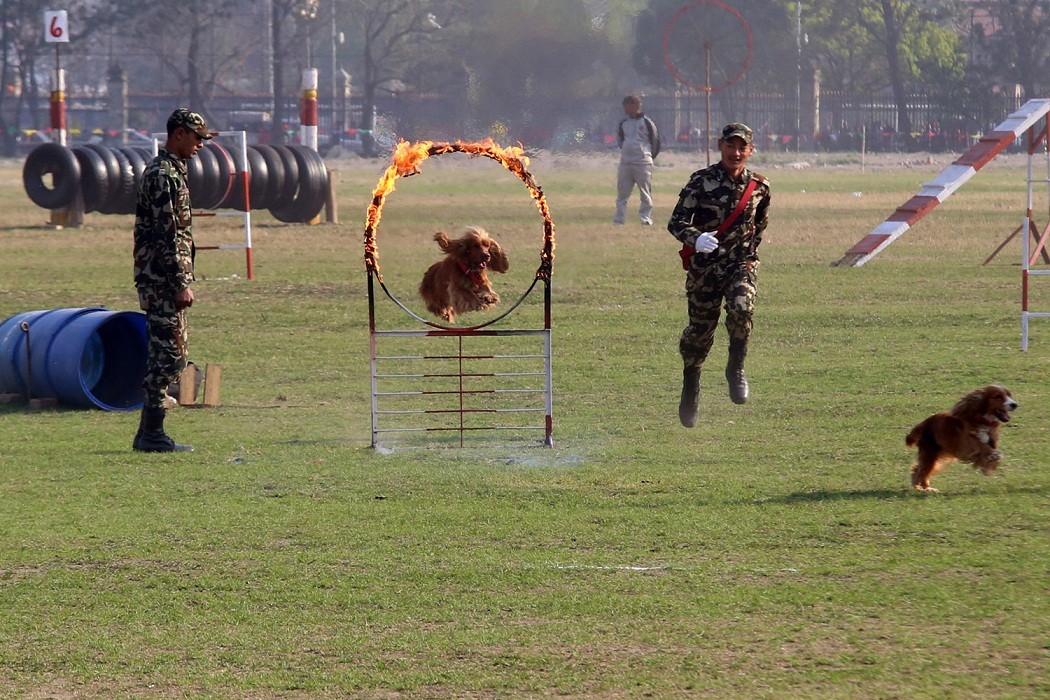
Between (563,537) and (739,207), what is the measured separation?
10.0ft

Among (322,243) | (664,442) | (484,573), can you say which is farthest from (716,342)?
(322,243)

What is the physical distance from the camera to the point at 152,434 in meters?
9.84

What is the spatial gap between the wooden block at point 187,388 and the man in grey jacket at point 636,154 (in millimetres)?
16579

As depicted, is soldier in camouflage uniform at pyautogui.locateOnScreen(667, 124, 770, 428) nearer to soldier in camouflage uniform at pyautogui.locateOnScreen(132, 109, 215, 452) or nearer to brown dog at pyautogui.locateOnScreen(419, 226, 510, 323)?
brown dog at pyautogui.locateOnScreen(419, 226, 510, 323)

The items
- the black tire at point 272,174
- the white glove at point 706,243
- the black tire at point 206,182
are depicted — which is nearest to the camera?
the white glove at point 706,243

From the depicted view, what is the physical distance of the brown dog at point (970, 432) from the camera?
800 cm

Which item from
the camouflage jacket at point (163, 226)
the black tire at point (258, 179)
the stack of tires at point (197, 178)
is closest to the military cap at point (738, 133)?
the camouflage jacket at point (163, 226)

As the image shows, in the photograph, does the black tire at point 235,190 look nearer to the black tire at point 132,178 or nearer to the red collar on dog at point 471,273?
the black tire at point 132,178

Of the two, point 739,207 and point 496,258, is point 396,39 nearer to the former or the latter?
point 496,258

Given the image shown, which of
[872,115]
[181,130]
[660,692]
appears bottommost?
[660,692]

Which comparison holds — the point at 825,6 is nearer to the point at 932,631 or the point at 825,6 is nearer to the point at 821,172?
the point at 821,172

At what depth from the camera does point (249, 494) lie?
8625mm

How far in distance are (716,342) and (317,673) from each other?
977 centimetres

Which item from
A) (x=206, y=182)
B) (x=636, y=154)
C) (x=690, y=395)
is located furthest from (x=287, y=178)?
(x=690, y=395)
